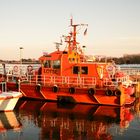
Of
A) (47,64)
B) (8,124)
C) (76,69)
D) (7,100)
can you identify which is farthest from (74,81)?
(8,124)

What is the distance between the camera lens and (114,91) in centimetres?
2361

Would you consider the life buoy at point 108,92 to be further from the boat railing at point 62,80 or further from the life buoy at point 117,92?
the boat railing at point 62,80

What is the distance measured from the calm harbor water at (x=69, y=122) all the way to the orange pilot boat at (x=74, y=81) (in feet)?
2.83

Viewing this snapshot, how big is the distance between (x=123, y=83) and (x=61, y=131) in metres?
9.48

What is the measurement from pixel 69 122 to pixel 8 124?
320 cm

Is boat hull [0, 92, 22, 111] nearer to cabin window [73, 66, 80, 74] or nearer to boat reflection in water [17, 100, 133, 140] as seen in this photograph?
boat reflection in water [17, 100, 133, 140]

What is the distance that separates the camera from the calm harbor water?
16156mm

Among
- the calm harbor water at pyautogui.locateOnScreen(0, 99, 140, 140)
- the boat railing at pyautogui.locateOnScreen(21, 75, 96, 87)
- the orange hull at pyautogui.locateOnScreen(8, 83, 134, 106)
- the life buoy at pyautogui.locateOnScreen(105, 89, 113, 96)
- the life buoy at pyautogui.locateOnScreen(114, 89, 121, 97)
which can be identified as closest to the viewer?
the calm harbor water at pyautogui.locateOnScreen(0, 99, 140, 140)

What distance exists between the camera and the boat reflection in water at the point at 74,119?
53.8 ft

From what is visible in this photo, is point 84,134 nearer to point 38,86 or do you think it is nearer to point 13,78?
point 38,86

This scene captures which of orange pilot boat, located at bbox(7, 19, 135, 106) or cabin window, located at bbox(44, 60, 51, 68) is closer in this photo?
orange pilot boat, located at bbox(7, 19, 135, 106)

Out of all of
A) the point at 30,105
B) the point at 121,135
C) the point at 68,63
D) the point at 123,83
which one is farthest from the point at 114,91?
the point at 121,135

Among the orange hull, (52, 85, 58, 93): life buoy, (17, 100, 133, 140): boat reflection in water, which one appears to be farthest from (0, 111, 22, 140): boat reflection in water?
the orange hull

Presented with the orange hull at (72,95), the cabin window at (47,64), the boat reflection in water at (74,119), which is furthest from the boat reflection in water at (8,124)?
the cabin window at (47,64)
